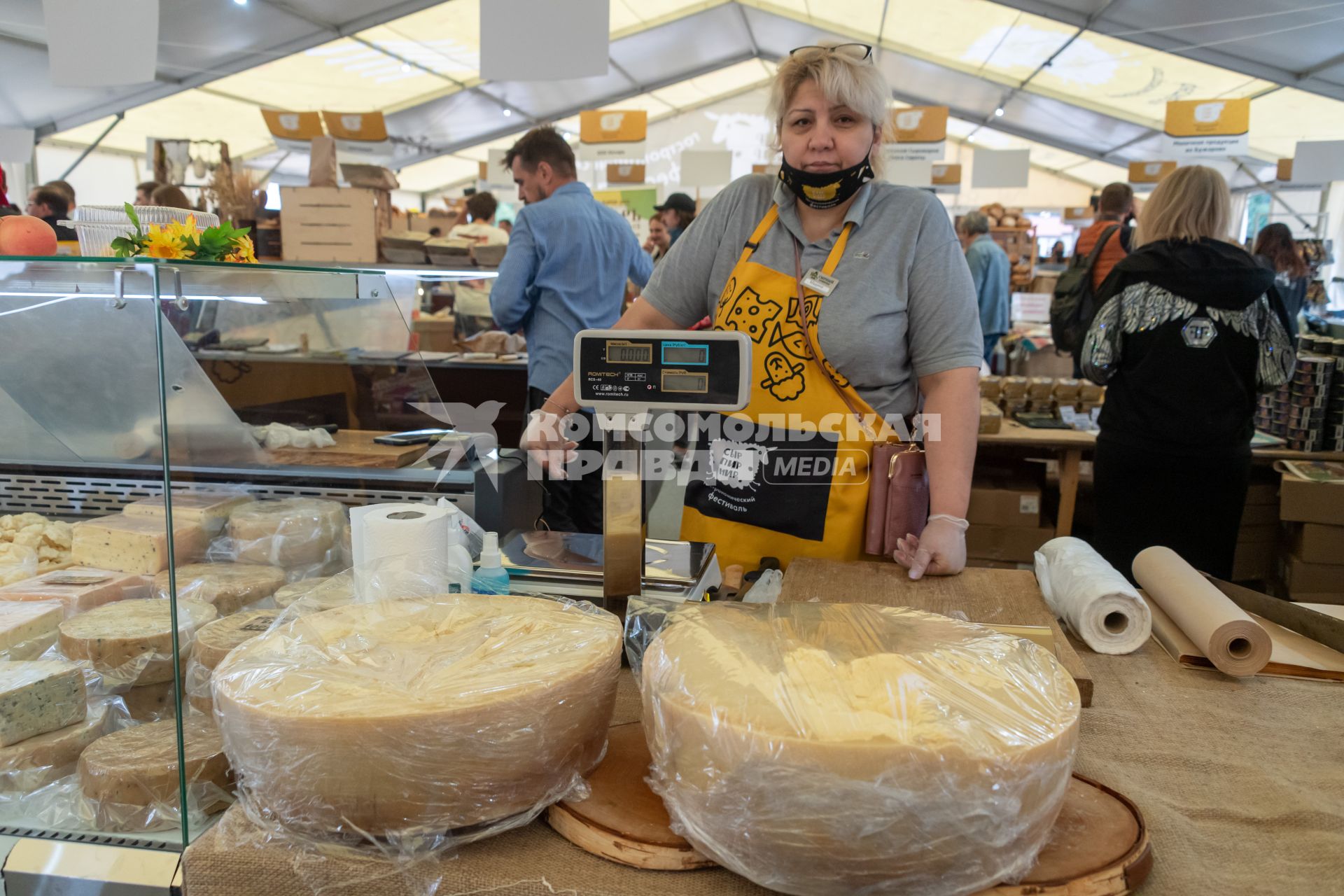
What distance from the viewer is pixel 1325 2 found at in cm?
602

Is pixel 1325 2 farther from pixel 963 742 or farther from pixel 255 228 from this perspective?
pixel 963 742

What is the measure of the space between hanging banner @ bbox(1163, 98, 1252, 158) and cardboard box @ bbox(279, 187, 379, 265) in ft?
16.1

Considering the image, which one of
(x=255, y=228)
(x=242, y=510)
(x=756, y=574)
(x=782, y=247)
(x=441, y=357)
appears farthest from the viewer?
(x=441, y=357)

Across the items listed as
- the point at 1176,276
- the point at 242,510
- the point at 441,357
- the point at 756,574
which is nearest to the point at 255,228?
the point at 441,357

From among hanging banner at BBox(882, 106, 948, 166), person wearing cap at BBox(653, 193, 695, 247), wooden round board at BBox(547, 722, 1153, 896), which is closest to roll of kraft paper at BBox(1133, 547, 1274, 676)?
wooden round board at BBox(547, 722, 1153, 896)

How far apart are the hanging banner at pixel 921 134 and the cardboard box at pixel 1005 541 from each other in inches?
118

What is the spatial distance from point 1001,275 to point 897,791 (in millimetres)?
5964

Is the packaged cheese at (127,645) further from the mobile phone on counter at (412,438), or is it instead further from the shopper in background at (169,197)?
the shopper in background at (169,197)

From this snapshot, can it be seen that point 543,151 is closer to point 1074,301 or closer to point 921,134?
point 1074,301

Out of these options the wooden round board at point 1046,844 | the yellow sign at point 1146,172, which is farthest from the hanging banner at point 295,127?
the yellow sign at point 1146,172

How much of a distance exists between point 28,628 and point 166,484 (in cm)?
34

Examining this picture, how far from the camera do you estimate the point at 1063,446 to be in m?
3.67

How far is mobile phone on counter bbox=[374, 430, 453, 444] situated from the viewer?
1590 millimetres

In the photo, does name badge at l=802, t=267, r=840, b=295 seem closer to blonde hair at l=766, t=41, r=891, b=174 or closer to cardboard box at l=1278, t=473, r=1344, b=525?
blonde hair at l=766, t=41, r=891, b=174
